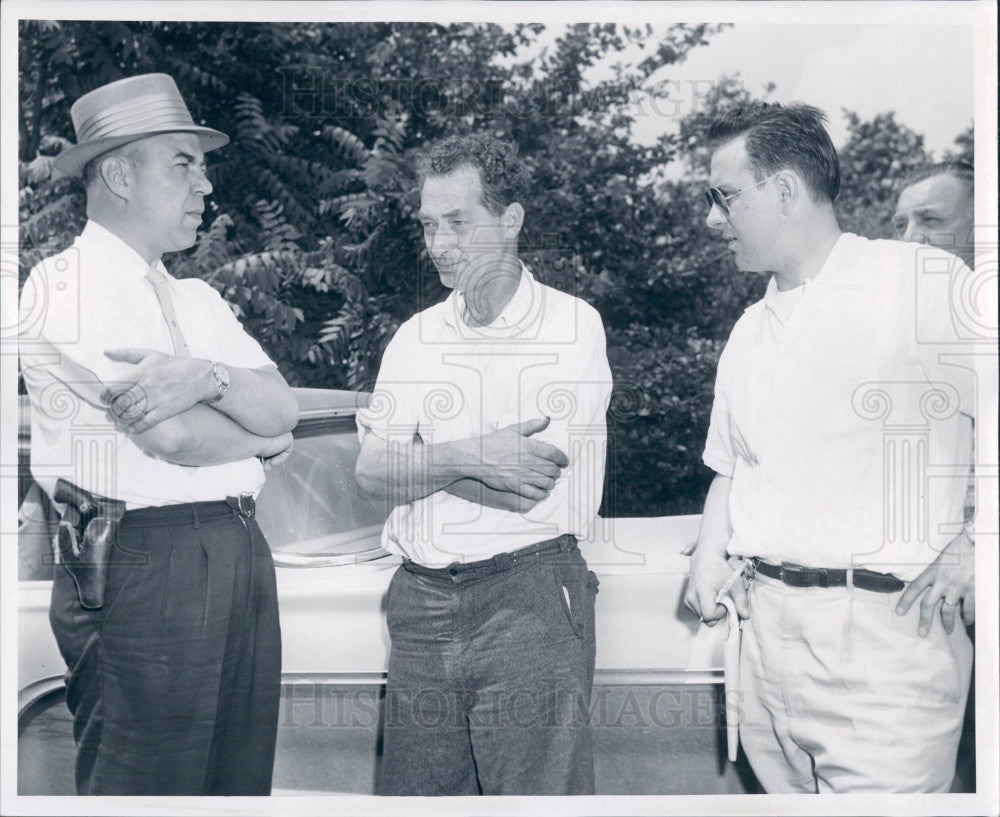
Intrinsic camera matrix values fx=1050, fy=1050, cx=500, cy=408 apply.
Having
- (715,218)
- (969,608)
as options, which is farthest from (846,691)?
(715,218)

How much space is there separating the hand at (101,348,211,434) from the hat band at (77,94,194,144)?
0.65 meters

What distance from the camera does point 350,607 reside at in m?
2.96

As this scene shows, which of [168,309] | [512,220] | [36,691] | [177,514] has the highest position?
[512,220]

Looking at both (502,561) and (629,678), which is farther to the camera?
(629,678)

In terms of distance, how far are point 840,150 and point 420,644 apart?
73.2 inches

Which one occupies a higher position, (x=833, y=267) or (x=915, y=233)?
(x=915, y=233)

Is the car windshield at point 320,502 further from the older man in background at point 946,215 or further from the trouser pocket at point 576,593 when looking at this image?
the older man in background at point 946,215

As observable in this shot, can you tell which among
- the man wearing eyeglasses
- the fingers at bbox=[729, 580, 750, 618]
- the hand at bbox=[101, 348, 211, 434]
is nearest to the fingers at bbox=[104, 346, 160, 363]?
the hand at bbox=[101, 348, 211, 434]

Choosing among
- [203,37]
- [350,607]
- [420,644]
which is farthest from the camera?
[203,37]

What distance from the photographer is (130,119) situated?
9.75ft

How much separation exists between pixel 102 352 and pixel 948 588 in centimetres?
238

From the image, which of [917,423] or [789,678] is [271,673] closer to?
[789,678]

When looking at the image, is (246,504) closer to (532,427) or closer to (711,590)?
(532,427)

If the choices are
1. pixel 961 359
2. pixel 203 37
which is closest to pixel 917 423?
pixel 961 359
